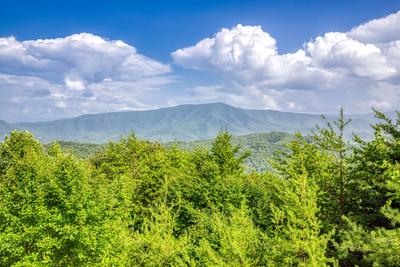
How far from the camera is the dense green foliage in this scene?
50.1ft

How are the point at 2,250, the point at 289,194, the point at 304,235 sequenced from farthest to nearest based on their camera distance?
the point at 2,250 < the point at 289,194 < the point at 304,235

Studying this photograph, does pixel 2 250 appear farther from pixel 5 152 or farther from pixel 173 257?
pixel 5 152

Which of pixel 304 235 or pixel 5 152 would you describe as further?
pixel 5 152

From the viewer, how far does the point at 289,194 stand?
15594 mm

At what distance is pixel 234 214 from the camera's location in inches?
846

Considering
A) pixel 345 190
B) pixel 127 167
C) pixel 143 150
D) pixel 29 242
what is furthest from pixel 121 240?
pixel 143 150

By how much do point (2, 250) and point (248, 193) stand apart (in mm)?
28535

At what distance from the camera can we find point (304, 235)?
1400cm

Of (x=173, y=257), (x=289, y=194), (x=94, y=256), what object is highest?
(x=289, y=194)

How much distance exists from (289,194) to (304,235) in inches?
→ 80.1

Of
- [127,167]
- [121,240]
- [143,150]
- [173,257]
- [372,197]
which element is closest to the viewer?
[372,197]

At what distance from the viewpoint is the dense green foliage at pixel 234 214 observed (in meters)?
15.3

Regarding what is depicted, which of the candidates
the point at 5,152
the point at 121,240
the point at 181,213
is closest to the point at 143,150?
the point at 5,152

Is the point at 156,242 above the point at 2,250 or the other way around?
above
